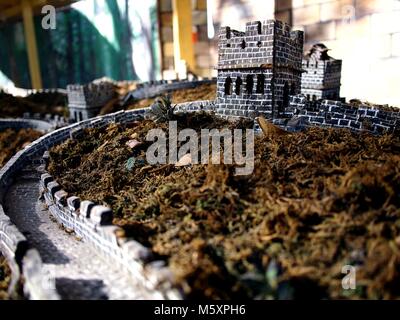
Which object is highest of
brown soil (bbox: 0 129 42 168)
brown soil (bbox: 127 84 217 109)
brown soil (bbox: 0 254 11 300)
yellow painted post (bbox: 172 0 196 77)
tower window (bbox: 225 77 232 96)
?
yellow painted post (bbox: 172 0 196 77)

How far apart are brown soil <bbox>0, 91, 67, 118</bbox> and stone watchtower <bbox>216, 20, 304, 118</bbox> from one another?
1208cm

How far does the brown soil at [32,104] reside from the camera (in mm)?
18969

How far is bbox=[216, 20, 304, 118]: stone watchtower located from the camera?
952 cm

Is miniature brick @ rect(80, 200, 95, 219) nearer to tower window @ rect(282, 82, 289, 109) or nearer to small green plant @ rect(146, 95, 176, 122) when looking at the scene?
small green plant @ rect(146, 95, 176, 122)

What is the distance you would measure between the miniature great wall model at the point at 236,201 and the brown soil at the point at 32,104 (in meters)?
8.43

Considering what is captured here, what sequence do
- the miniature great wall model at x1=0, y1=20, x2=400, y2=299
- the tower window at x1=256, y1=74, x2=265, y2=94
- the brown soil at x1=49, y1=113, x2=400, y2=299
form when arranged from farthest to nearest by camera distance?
the tower window at x1=256, y1=74, x2=265, y2=94
the miniature great wall model at x1=0, y1=20, x2=400, y2=299
the brown soil at x1=49, y1=113, x2=400, y2=299

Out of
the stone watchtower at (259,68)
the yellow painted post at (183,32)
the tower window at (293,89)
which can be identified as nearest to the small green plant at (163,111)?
the stone watchtower at (259,68)

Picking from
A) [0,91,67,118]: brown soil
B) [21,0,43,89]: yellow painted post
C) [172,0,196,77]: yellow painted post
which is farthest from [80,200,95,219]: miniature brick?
[21,0,43,89]: yellow painted post

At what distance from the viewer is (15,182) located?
11250 mm

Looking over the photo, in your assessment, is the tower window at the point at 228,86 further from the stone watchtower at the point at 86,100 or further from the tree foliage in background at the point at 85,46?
the tree foliage in background at the point at 85,46

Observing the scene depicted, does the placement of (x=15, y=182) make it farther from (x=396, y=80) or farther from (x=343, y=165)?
(x=396, y=80)

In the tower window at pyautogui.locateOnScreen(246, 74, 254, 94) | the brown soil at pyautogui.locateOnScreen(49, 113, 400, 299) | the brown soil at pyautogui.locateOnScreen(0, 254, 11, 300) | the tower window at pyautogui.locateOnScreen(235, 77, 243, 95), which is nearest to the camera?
the brown soil at pyautogui.locateOnScreen(49, 113, 400, 299)

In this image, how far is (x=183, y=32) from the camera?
68.8ft

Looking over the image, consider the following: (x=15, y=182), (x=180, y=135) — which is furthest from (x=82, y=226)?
(x=15, y=182)
